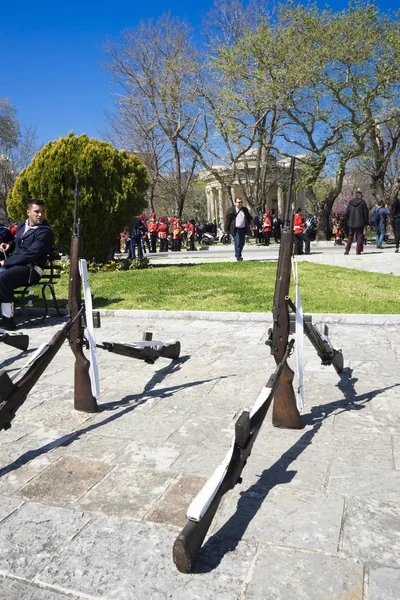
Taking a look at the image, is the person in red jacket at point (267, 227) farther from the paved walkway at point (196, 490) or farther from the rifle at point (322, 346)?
the rifle at point (322, 346)

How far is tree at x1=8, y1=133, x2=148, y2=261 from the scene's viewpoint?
44.4 feet

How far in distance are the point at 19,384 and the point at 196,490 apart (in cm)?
126

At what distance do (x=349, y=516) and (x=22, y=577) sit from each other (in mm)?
1524

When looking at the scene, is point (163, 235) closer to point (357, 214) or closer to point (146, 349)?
point (357, 214)

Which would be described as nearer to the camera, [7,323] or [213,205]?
[7,323]

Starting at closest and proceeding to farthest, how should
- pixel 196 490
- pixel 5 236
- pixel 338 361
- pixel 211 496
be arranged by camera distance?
1. pixel 211 496
2. pixel 196 490
3. pixel 338 361
4. pixel 5 236

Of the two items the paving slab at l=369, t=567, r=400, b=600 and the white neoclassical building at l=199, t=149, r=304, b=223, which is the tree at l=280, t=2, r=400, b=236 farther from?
the paving slab at l=369, t=567, r=400, b=600

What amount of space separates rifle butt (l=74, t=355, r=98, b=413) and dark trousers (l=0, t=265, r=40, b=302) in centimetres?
353

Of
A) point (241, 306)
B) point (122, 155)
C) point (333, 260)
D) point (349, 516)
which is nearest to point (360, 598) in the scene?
point (349, 516)

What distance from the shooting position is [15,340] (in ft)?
19.9

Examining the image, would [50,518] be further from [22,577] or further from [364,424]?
[364,424]

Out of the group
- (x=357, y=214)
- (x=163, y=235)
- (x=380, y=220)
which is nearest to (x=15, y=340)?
(x=357, y=214)

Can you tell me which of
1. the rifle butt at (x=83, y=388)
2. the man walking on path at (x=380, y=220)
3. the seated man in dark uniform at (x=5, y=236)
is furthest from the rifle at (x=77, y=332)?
the man walking on path at (x=380, y=220)

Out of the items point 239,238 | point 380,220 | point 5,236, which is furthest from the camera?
point 380,220
